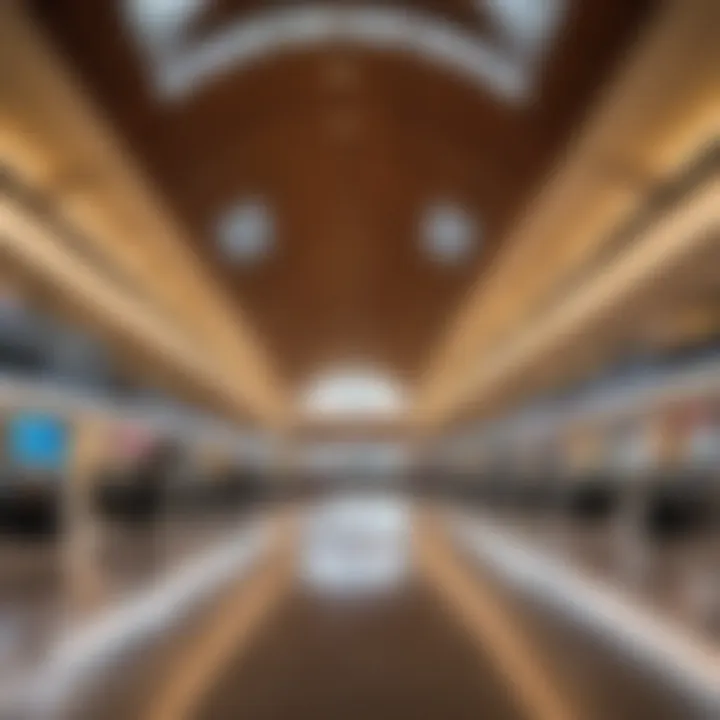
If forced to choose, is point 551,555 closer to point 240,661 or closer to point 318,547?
point 318,547

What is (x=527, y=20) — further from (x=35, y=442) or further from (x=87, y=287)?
(x=35, y=442)

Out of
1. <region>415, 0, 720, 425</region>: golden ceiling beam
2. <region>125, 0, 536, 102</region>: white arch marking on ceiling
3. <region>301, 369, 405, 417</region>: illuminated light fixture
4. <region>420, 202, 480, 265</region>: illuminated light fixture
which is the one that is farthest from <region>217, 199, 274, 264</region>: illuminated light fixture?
<region>301, 369, 405, 417</region>: illuminated light fixture

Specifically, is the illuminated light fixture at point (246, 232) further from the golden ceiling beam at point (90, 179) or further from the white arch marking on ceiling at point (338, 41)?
the white arch marking on ceiling at point (338, 41)

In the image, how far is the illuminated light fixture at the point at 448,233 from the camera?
1238 centimetres

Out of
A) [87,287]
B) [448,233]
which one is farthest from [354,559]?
[448,233]

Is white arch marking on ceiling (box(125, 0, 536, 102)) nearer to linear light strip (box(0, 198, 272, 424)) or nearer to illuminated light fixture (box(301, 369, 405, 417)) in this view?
linear light strip (box(0, 198, 272, 424))

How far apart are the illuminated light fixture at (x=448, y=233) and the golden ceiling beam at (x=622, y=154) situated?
44cm

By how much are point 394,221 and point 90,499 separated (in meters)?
4.87

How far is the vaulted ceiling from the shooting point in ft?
19.3

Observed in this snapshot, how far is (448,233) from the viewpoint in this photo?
1350cm

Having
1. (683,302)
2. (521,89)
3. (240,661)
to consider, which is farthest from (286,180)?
(240,661)

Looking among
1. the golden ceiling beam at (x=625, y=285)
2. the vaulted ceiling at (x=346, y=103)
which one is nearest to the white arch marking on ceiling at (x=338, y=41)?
the vaulted ceiling at (x=346, y=103)

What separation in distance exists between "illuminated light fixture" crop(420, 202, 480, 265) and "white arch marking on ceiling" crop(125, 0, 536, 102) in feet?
16.0

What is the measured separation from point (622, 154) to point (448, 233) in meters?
5.76
